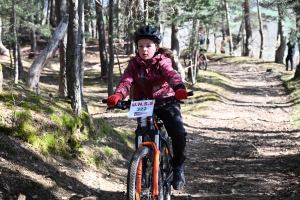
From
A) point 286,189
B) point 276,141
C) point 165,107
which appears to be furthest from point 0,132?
point 276,141

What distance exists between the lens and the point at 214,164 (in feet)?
26.0

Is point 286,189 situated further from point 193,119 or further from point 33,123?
point 193,119

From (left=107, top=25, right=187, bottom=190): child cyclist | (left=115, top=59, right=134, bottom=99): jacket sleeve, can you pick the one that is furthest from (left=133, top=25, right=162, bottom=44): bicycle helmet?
(left=115, top=59, right=134, bottom=99): jacket sleeve

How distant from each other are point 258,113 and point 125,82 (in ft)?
32.4

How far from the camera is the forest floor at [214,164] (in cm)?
497

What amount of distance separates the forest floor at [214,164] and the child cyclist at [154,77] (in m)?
1.58

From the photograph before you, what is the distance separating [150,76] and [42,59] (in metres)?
4.90

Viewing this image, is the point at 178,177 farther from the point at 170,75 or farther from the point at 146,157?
the point at 170,75

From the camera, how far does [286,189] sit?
590cm

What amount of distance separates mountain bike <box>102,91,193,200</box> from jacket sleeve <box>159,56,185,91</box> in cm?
17

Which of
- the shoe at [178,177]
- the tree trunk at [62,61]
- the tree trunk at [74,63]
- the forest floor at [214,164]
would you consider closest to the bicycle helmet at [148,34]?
the shoe at [178,177]

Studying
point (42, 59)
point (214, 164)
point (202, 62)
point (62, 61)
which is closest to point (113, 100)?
point (214, 164)

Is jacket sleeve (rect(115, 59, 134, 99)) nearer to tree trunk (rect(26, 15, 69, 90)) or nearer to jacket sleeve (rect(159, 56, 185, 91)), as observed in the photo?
jacket sleeve (rect(159, 56, 185, 91))

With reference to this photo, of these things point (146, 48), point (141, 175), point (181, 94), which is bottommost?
point (141, 175)
